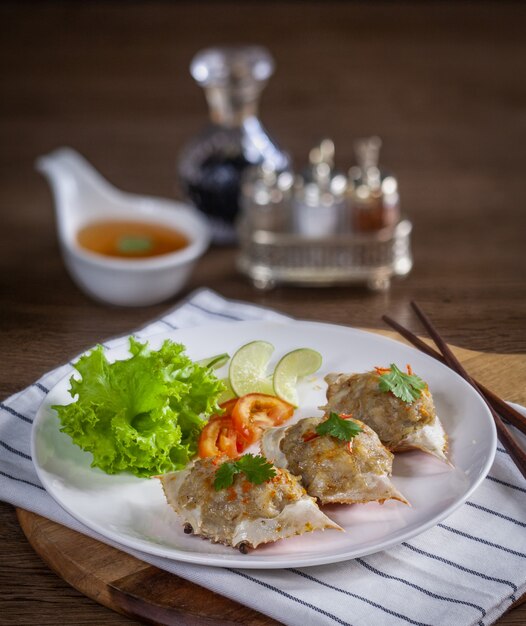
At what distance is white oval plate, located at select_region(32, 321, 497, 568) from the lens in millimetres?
2590

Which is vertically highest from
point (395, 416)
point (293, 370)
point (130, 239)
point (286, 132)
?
point (395, 416)

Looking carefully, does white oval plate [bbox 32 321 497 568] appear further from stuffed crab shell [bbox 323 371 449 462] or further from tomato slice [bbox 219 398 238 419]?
tomato slice [bbox 219 398 238 419]

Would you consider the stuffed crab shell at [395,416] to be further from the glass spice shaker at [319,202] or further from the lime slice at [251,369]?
the glass spice shaker at [319,202]

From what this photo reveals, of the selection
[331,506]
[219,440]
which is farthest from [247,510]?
[219,440]

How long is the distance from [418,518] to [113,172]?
376 cm

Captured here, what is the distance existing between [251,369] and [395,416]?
0.62 metres

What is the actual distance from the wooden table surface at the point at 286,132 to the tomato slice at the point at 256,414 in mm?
726

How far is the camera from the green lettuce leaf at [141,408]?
2.93 m

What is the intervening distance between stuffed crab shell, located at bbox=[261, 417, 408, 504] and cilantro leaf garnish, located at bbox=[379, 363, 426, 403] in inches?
6.8

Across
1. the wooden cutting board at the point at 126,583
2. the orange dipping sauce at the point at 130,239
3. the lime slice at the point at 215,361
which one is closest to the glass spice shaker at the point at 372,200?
the orange dipping sauce at the point at 130,239

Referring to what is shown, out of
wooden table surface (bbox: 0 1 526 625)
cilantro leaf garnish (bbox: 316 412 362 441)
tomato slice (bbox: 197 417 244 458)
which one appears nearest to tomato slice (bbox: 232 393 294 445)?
tomato slice (bbox: 197 417 244 458)

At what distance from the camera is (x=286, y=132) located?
21.7 feet

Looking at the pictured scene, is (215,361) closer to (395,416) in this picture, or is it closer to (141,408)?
(141,408)

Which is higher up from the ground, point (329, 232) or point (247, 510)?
point (247, 510)
